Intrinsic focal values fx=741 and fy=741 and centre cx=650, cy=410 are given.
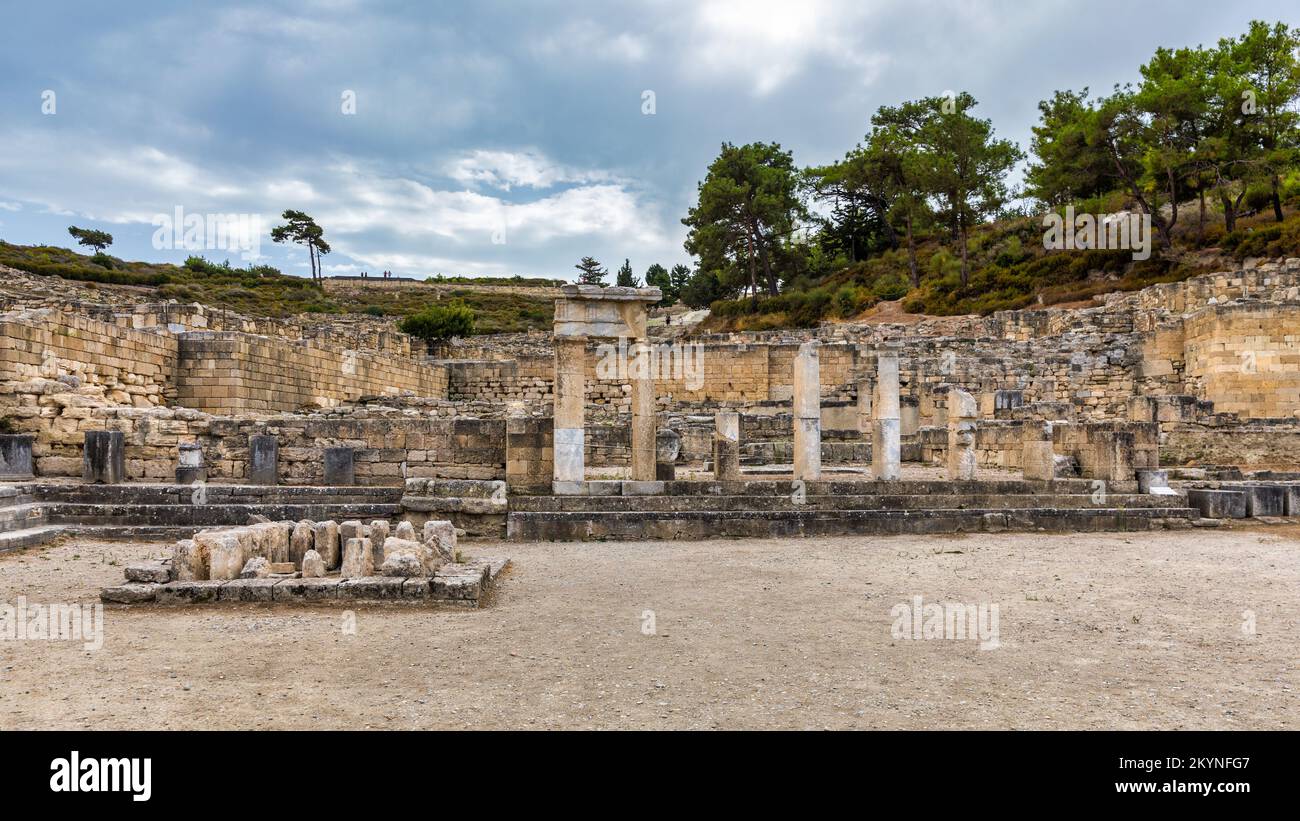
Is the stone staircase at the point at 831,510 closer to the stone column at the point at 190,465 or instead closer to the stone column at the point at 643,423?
the stone column at the point at 643,423

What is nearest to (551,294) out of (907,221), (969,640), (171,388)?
(907,221)

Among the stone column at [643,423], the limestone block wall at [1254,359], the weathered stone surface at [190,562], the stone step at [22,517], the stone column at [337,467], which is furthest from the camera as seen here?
the limestone block wall at [1254,359]

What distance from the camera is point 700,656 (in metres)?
4.65

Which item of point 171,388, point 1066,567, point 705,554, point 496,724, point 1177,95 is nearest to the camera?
point 496,724

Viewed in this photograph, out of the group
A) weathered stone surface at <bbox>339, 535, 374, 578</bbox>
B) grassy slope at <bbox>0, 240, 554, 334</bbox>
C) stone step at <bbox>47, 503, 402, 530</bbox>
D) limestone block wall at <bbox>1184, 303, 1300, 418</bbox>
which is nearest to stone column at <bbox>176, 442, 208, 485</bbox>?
stone step at <bbox>47, 503, 402, 530</bbox>

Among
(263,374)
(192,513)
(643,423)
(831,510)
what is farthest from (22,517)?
(831,510)

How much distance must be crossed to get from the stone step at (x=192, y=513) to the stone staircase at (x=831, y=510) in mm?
2126

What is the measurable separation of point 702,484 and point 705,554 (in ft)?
7.20

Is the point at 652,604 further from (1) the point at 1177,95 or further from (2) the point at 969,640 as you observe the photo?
(1) the point at 1177,95

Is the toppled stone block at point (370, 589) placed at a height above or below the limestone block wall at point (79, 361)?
below

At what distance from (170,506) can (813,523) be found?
8.62m

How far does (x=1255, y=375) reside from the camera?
1955 centimetres

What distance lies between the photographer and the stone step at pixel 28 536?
26.7ft

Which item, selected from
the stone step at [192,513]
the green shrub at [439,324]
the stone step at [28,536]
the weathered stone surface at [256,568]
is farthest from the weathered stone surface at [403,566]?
the green shrub at [439,324]
